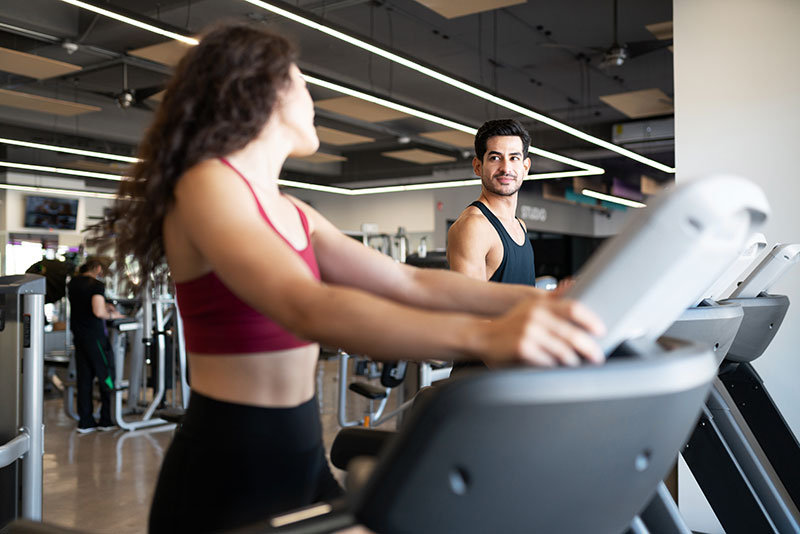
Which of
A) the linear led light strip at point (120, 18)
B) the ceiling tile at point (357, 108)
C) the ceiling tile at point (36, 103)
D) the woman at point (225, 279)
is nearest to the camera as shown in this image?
the woman at point (225, 279)

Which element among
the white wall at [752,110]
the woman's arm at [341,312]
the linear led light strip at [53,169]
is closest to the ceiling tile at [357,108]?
the linear led light strip at [53,169]

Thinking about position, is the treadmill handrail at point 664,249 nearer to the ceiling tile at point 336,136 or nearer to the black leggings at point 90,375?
the black leggings at point 90,375

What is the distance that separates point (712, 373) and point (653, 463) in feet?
0.40

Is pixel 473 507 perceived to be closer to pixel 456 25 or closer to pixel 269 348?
pixel 269 348

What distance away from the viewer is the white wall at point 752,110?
3.34 m

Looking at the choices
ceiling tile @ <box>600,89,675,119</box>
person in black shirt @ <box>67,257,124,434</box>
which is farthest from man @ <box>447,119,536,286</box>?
ceiling tile @ <box>600,89,675,119</box>

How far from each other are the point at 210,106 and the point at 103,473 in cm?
419

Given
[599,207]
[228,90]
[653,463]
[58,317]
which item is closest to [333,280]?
[228,90]

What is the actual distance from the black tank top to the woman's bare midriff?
1.51m

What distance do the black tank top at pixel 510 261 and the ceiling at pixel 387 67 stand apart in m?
1.80

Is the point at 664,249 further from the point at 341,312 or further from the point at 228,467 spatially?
the point at 228,467

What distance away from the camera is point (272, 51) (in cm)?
117

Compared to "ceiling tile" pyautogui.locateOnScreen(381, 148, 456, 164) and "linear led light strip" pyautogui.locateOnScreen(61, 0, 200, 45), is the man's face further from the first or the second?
"ceiling tile" pyautogui.locateOnScreen(381, 148, 456, 164)

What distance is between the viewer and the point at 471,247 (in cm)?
258
